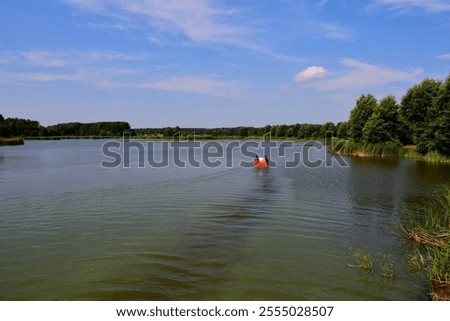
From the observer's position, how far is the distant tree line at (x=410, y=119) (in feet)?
131

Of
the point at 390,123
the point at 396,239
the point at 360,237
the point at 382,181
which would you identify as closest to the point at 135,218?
the point at 360,237

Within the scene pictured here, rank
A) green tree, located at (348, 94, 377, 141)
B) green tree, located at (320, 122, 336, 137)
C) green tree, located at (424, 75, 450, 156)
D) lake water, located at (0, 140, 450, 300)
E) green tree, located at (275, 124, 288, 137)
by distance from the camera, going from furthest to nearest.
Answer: green tree, located at (275, 124, 288, 137), green tree, located at (320, 122, 336, 137), green tree, located at (348, 94, 377, 141), green tree, located at (424, 75, 450, 156), lake water, located at (0, 140, 450, 300)

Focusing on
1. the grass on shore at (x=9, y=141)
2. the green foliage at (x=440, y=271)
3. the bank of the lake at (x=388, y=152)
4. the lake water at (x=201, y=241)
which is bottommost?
the lake water at (x=201, y=241)

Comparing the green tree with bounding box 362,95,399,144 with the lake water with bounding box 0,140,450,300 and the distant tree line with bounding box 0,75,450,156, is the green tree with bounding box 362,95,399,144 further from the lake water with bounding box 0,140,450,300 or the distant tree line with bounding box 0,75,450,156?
the lake water with bounding box 0,140,450,300

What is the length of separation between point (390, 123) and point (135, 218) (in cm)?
4695

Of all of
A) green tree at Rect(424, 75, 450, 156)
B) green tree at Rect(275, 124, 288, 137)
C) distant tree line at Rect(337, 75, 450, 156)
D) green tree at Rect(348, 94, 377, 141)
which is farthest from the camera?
green tree at Rect(275, 124, 288, 137)

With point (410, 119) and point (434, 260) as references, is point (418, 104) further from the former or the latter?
point (434, 260)

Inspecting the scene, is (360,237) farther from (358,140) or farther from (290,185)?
(358,140)

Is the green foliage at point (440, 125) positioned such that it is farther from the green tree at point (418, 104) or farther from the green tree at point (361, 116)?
the green tree at point (361, 116)

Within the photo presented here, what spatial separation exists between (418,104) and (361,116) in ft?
35.4

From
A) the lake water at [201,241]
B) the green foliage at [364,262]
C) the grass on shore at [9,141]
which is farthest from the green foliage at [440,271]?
the grass on shore at [9,141]

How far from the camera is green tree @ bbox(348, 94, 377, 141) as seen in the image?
58.3m

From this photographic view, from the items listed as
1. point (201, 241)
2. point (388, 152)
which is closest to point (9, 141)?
point (388, 152)

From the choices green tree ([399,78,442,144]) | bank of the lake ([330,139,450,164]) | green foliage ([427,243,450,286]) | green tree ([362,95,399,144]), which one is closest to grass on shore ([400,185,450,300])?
green foliage ([427,243,450,286])
